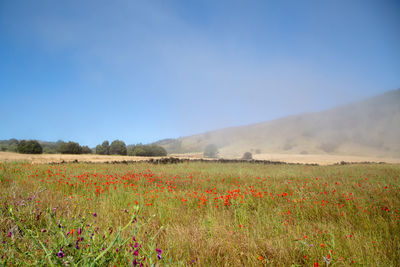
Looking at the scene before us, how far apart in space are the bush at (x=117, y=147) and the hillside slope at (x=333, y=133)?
25.5 m

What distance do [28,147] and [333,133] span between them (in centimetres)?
9077

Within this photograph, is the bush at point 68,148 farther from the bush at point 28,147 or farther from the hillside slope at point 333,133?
the hillside slope at point 333,133

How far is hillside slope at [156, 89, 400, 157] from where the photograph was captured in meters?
66.3

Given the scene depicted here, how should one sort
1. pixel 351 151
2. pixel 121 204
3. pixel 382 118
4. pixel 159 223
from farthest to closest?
pixel 382 118 < pixel 351 151 < pixel 121 204 < pixel 159 223

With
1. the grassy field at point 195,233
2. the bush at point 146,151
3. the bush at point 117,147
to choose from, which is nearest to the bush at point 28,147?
the bush at point 117,147

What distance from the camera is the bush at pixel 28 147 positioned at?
29453 mm

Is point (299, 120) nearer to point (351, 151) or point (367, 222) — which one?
point (351, 151)

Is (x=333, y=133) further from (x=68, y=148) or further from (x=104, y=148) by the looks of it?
(x=68, y=148)

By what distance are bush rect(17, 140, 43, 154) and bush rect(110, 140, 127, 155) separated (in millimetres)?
10516

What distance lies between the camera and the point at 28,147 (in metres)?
29.6

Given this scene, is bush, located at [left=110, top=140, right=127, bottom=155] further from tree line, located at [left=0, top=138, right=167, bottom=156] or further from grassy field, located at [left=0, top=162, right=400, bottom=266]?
grassy field, located at [left=0, top=162, right=400, bottom=266]

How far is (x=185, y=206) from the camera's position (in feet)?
16.1

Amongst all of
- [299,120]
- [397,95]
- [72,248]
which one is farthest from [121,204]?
[397,95]

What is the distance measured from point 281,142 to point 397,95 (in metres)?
71.5
